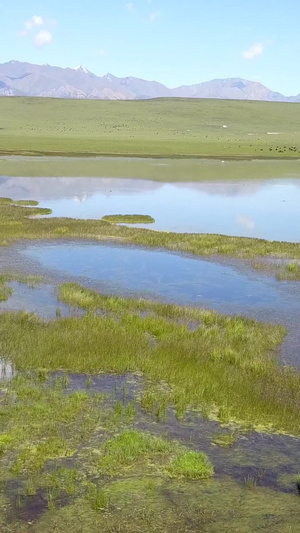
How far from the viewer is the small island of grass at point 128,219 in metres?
40.6

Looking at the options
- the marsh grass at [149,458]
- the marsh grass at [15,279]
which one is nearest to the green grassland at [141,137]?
the marsh grass at [15,279]

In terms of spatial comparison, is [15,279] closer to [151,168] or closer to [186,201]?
[186,201]

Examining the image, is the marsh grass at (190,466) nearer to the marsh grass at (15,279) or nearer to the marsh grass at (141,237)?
the marsh grass at (15,279)

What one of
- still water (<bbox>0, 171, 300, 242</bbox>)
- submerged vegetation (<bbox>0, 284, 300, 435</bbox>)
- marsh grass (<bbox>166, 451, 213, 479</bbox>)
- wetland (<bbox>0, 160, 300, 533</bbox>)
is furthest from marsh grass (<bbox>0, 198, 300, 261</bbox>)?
marsh grass (<bbox>166, 451, 213, 479</bbox>)

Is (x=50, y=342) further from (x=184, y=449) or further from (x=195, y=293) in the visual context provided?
(x=195, y=293)

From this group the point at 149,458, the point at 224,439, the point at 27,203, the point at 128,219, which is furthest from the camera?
the point at 27,203

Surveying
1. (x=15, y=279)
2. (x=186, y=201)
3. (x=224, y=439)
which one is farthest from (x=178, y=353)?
(x=186, y=201)

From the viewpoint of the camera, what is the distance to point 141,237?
34656 mm

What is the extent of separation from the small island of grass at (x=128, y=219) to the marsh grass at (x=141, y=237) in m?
1.51

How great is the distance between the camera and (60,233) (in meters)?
35.2

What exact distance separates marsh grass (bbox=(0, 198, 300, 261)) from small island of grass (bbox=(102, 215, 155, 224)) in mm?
1511

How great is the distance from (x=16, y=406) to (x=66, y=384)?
172cm

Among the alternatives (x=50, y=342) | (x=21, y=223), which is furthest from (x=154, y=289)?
(x=21, y=223)

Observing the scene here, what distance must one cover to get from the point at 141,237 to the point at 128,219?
661cm
